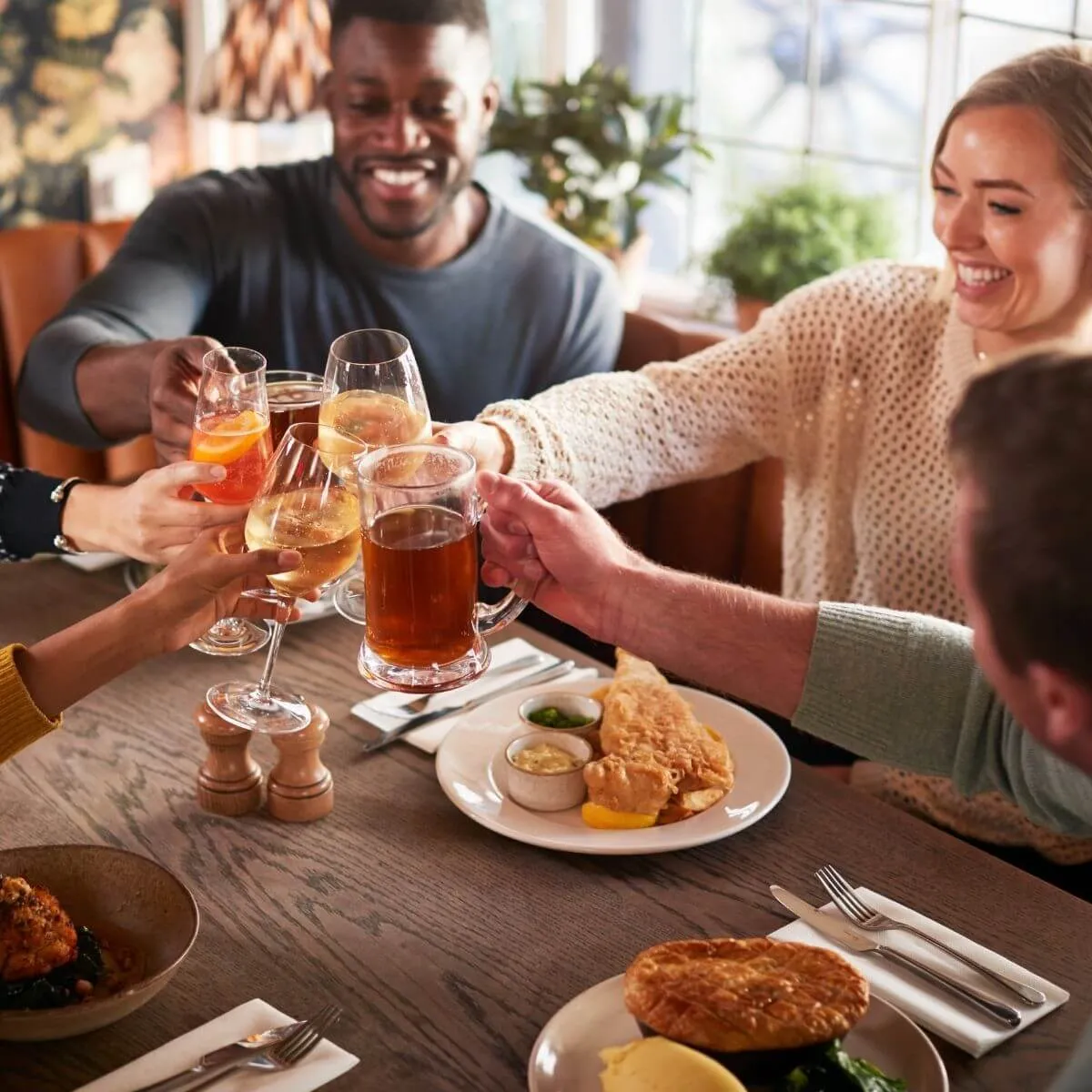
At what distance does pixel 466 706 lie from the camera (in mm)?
1738

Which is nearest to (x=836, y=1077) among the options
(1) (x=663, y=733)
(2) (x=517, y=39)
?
(1) (x=663, y=733)

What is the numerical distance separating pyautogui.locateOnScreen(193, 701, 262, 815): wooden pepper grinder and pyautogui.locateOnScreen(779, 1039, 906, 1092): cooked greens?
0.68 metres

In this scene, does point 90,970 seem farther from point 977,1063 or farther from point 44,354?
point 44,354

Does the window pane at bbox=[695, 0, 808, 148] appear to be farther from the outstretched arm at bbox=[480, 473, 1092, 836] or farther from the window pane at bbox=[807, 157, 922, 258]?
the outstretched arm at bbox=[480, 473, 1092, 836]

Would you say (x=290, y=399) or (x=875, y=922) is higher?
(x=290, y=399)

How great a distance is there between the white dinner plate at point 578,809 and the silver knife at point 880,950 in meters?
0.13

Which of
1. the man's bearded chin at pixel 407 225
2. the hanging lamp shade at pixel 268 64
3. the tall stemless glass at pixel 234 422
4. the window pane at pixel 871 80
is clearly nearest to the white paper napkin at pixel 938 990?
the tall stemless glass at pixel 234 422

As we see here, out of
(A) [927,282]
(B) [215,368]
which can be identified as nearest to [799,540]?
(A) [927,282]

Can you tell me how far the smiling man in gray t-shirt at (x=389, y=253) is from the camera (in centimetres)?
258

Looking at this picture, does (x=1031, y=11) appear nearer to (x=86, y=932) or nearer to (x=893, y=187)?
(x=893, y=187)

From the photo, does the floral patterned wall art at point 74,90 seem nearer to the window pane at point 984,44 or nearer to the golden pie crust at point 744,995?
the window pane at point 984,44

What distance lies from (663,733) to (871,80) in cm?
232

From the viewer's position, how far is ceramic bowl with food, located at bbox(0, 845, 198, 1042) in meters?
1.16

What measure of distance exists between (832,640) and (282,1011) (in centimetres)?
72
